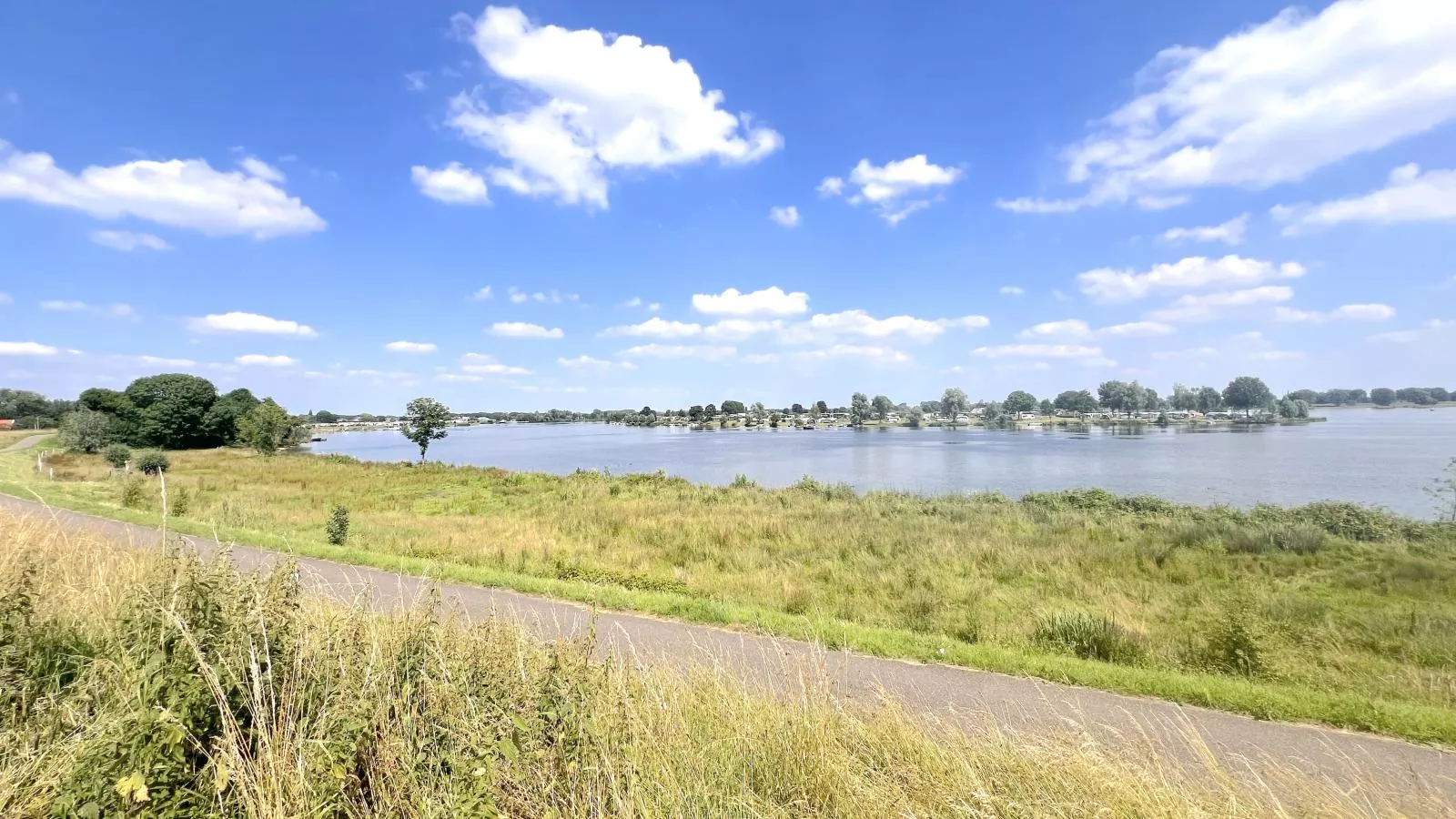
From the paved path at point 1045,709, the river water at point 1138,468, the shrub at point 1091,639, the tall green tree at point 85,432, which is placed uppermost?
the tall green tree at point 85,432

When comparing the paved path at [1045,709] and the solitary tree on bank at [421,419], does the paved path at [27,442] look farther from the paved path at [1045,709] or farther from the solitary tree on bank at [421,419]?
the paved path at [1045,709]

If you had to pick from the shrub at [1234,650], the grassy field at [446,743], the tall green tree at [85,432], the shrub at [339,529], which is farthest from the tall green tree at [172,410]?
the shrub at [1234,650]

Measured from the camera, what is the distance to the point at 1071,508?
23078 millimetres

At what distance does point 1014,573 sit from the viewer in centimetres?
1299

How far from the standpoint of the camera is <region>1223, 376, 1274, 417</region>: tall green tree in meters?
115

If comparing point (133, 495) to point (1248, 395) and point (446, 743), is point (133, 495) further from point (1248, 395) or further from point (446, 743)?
point (1248, 395)

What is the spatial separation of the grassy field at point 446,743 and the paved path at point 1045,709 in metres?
0.35

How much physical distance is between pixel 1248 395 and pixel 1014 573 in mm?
142058

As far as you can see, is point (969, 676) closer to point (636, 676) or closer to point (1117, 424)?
point (636, 676)

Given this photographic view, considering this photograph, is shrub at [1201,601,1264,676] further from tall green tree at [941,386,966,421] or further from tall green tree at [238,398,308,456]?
tall green tree at [941,386,966,421]

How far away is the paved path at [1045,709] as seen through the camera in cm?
440

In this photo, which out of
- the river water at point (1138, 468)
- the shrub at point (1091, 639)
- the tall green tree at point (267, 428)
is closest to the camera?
the shrub at point (1091, 639)

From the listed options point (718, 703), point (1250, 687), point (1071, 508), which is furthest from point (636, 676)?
point (1071, 508)

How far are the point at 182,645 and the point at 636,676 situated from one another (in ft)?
8.37
